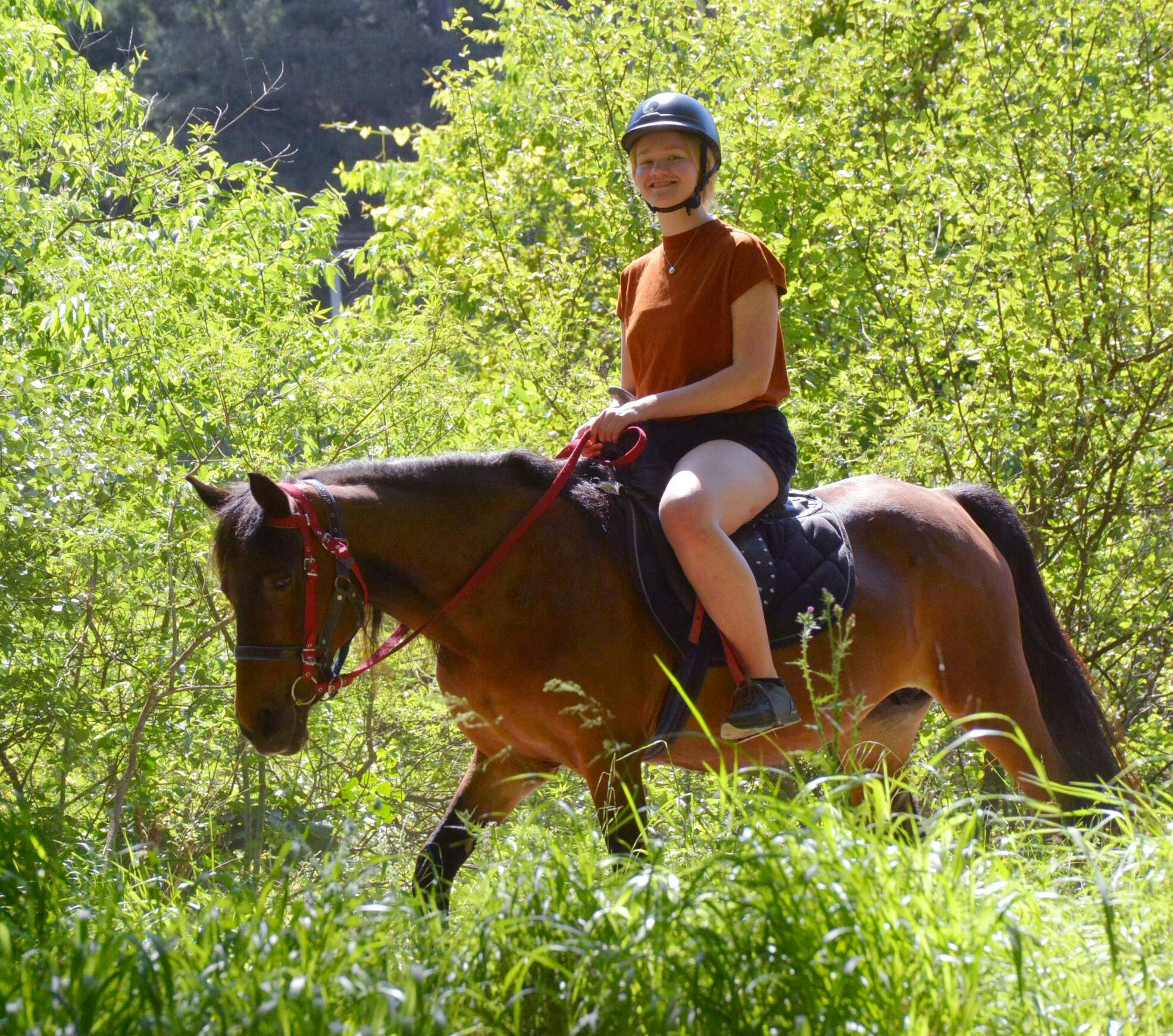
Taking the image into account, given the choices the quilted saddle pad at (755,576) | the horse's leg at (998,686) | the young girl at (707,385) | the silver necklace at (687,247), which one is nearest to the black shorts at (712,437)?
the young girl at (707,385)

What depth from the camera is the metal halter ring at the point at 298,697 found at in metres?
3.49

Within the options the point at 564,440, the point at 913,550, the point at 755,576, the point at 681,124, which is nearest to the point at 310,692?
the point at 755,576

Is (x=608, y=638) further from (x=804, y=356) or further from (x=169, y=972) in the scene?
(x=804, y=356)

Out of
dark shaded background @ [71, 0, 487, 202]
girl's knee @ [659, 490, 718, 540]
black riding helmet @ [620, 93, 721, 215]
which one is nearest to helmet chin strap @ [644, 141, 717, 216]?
black riding helmet @ [620, 93, 721, 215]

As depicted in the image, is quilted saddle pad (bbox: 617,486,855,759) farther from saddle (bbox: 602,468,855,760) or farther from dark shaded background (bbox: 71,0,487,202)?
dark shaded background (bbox: 71,0,487,202)

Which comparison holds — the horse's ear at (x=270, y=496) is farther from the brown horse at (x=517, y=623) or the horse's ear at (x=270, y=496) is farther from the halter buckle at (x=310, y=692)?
the halter buckle at (x=310, y=692)

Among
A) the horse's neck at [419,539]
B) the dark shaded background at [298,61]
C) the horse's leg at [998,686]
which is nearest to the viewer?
the horse's neck at [419,539]

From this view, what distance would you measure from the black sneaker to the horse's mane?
0.63 meters

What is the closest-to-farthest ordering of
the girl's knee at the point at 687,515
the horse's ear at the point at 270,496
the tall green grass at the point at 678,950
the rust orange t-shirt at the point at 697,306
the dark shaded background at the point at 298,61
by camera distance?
the tall green grass at the point at 678,950
the horse's ear at the point at 270,496
the girl's knee at the point at 687,515
the rust orange t-shirt at the point at 697,306
the dark shaded background at the point at 298,61

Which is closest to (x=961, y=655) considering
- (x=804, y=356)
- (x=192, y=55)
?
(x=804, y=356)

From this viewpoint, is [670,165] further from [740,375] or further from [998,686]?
[998,686]

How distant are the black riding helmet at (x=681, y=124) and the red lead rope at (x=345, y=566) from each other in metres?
0.89

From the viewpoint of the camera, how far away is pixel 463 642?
3.76 meters

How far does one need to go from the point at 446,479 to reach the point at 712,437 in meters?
0.94
